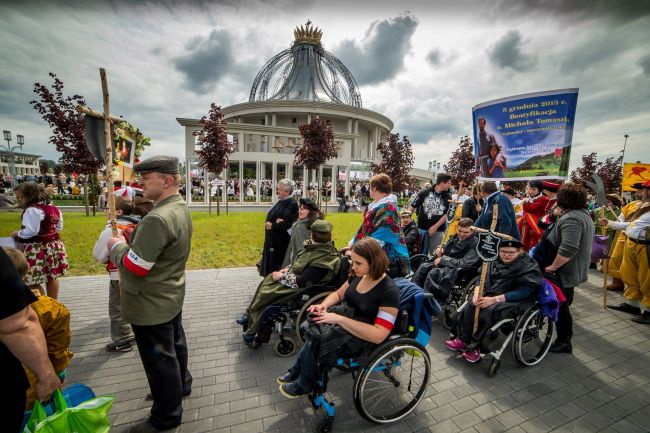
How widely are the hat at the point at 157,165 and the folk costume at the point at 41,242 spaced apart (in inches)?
115

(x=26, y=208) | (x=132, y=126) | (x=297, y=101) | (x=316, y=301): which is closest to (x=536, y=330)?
(x=316, y=301)

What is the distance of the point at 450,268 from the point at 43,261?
622 centimetres

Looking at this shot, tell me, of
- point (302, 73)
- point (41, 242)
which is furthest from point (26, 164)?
point (41, 242)

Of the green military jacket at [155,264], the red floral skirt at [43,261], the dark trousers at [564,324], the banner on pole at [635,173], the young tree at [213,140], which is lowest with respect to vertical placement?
the dark trousers at [564,324]

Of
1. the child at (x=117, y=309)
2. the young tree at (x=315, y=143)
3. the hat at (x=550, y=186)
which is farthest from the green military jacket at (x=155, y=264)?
the young tree at (x=315, y=143)

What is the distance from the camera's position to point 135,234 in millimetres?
2225

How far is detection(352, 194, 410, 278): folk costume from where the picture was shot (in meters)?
3.75

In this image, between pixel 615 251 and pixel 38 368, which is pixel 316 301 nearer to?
pixel 38 368

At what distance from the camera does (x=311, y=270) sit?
366 centimetres

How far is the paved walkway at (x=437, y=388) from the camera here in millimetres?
2684

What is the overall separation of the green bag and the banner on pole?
1128 cm

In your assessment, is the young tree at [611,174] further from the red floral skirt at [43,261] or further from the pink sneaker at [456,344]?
the red floral skirt at [43,261]

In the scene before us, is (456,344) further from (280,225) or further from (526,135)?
(526,135)

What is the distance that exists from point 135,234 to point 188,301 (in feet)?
11.6
